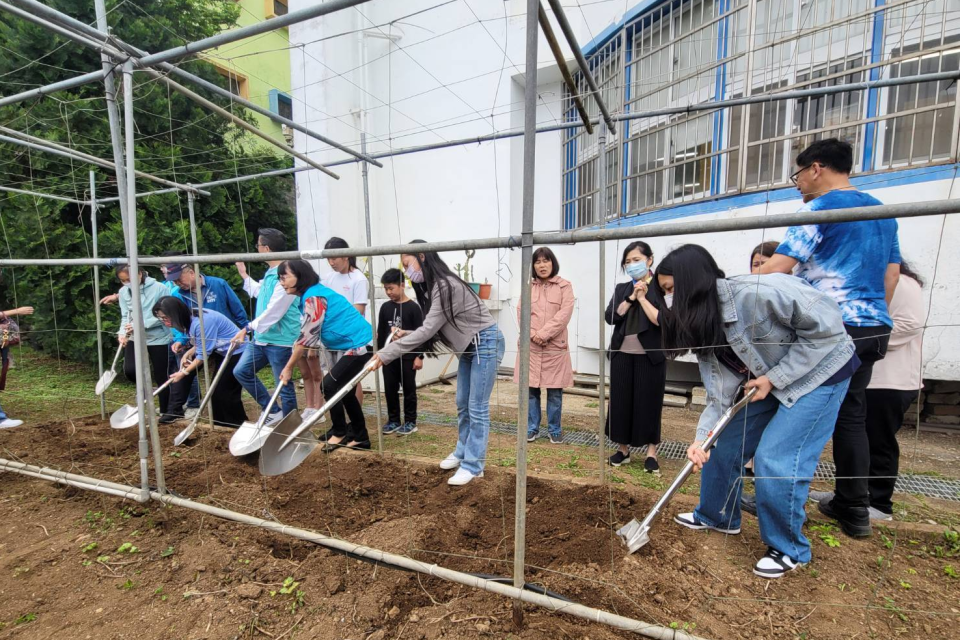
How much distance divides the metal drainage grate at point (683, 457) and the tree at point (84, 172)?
139 inches

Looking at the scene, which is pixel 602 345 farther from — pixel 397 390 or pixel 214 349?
pixel 214 349

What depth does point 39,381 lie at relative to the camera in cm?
527

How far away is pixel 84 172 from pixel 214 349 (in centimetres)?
431

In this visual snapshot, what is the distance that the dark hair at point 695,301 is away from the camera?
5.74 ft

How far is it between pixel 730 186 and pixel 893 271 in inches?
110

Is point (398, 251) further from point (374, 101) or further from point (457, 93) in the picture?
A: point (374, 101)

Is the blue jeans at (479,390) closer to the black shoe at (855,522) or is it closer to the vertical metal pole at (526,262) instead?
the vertical metal pole at (526,262)

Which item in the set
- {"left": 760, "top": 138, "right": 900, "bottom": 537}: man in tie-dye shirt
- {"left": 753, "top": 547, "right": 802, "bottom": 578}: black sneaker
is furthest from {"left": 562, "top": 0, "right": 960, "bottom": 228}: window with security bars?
{"left": 753, "top": 547, "right": 802, "bottom": 578}: black sneaker

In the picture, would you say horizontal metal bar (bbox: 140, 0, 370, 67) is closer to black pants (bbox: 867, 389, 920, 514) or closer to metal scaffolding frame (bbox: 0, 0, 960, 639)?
metal scaffolding frame (bbox: 0, 0, 960, 639)

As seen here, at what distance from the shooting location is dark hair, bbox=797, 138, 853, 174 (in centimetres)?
188

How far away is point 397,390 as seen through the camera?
4176 millimetres

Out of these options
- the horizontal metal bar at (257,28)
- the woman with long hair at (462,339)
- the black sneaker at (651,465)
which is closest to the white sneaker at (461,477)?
the woman with long hair at (462,339)

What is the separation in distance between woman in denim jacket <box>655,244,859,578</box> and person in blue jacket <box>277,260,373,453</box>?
2238 millimetres

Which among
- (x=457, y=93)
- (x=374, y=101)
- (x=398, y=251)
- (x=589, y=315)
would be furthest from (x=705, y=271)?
(x=374, y=101)
